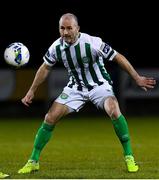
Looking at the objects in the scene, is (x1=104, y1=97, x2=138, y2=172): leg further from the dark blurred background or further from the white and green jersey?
the dark blurred background

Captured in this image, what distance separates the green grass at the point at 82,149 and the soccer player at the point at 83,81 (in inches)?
15.7

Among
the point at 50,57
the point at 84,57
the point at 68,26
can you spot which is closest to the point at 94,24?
the point at 50,57

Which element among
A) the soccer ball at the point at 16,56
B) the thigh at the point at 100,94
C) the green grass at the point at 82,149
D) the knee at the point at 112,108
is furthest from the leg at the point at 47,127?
the soccer ball at the point at 16,56

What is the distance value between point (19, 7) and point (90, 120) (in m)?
12.4

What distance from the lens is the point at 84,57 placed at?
31.1 ft

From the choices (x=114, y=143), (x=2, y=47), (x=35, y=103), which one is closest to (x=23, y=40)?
(x=2, y=47)

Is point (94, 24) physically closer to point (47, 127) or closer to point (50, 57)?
point (50, 57)

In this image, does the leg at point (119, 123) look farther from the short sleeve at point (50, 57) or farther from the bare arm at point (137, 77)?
the short sleeve at point (50, 57)

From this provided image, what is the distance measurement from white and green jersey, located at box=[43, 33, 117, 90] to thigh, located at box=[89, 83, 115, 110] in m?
0.06

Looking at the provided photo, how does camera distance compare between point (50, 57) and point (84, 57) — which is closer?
point (84, 57)

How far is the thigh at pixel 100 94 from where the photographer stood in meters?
9.57

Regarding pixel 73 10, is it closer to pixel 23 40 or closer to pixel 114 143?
pixel 23 40

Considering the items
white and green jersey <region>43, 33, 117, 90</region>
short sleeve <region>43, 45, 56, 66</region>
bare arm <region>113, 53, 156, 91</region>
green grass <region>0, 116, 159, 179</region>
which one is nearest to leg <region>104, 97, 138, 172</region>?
green grass <region>0, 116, 159, 179</region>

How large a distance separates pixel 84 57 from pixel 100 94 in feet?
1.60
